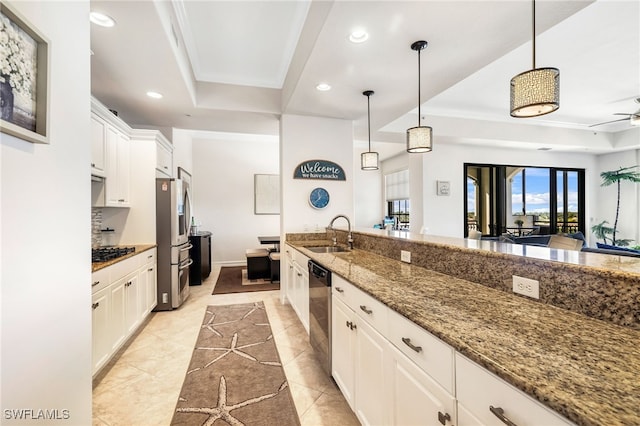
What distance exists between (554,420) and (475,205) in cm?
644

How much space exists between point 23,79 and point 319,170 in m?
3.22

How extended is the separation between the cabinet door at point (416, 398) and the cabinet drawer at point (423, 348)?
27 millimetres

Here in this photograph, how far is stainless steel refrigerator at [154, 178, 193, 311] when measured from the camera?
3537mm

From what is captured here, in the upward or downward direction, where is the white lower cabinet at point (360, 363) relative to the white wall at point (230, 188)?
downward

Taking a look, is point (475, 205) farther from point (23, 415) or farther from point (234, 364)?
point (23, 415)

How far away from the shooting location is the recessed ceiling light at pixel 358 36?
6.91 feet

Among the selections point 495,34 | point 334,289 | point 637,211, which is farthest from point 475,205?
point 334,289

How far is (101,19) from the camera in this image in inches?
78.5

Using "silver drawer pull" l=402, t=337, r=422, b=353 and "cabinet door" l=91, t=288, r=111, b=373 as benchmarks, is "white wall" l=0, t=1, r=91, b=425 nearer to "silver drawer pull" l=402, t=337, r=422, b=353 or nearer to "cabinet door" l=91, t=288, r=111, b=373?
"cabinet door" l=91, t=288, r=111, b=373

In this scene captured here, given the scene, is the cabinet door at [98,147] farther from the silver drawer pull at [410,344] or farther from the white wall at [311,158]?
the silver drawer pull at [410,344]

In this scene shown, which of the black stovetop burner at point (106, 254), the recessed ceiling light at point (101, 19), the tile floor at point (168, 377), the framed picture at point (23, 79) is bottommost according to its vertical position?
the tile floor at point (168, 377)

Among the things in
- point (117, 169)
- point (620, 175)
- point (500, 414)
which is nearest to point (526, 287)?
point (500, 414)

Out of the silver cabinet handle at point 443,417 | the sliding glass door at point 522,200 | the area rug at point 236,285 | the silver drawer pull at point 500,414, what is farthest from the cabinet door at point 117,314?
the sliding glass door at point 522,200

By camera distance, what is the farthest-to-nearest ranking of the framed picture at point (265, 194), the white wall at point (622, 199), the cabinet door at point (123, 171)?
the framed picture at point (265, 194)
the white wall at point (622, 199)
the cabinet door at point (123, 171)
